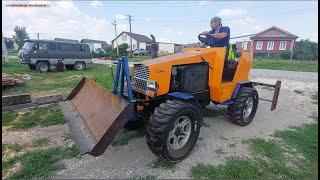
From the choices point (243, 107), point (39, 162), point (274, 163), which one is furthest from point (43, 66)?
point (274, 163)

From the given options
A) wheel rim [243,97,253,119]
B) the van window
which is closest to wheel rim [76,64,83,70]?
the van window

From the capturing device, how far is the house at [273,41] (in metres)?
42.6

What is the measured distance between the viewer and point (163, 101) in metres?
4.52

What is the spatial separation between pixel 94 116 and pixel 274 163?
3.06 metres

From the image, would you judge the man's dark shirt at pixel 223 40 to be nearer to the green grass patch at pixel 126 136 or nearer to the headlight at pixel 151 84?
the headlight at pixel 151 84

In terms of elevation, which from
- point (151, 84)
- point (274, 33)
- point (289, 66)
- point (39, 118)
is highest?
point (274, 33)

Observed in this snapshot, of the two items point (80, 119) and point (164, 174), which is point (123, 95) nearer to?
point (80, 119)

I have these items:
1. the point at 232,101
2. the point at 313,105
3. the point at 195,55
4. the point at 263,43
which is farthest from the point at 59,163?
the point at 263,43

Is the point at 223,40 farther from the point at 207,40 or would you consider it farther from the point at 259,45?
the point at 259,45

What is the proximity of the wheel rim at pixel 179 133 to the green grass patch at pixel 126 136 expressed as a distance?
1.00 m

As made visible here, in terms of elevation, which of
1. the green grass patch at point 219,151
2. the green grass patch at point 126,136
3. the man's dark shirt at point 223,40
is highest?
the man's dark shirt at point 223,40

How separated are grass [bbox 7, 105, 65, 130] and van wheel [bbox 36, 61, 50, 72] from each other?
32.9 ft

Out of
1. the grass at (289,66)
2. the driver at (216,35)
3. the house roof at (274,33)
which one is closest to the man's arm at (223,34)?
the driver at (216,35)

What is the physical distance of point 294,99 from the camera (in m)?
8.81
